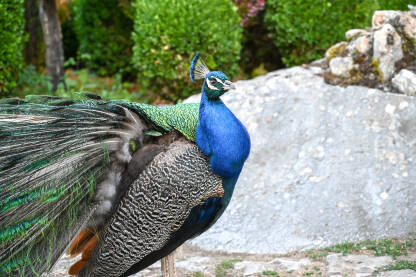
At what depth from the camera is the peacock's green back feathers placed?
2689 mm

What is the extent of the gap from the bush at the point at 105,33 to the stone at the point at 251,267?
14.5 feet

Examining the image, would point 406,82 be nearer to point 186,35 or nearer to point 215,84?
point 186,35

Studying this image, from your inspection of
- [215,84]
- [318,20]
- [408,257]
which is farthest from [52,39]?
[408,257]

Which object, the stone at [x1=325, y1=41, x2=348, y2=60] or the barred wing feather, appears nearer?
the barred wing feather

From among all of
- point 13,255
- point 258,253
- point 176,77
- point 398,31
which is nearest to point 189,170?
point 13,255

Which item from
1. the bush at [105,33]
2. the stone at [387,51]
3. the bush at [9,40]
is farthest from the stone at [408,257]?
the bush at [105,33]

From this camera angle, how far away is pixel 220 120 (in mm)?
2861

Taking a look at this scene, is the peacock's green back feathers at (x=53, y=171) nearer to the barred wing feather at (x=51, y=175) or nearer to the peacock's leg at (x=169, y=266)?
the barred wing feather at (x=51, y=175)

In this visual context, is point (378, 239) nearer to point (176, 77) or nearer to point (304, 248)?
point (304, 248)

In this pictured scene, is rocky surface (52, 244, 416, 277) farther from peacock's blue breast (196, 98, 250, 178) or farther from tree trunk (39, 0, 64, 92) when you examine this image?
tree trunk (39, 0, 64, 92)

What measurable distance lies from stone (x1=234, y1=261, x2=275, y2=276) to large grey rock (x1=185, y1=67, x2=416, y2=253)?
0.26m

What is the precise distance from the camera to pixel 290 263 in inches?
142

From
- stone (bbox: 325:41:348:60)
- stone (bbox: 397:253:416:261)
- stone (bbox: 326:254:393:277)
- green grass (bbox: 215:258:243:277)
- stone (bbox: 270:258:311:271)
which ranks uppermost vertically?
stone (bbox: 325:41:348:60)

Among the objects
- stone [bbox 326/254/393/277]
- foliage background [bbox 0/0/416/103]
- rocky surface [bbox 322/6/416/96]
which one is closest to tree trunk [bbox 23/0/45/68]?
foliage background [bbox 0/0/416/103]
